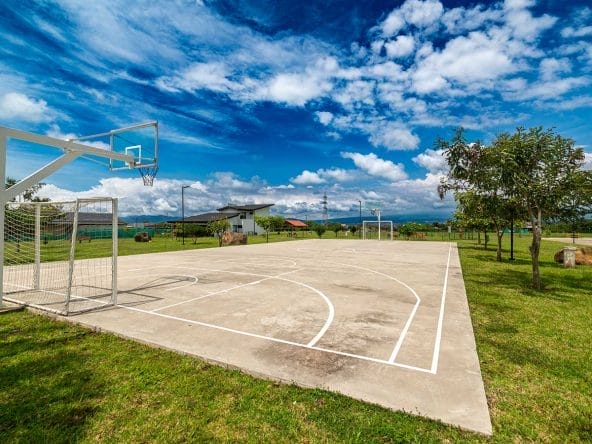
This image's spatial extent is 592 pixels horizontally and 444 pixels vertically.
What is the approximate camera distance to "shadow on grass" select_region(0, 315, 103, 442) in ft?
10.6

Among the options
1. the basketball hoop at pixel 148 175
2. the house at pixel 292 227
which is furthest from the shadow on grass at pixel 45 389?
the house at pixel 292 227

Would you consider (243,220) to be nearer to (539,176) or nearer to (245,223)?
(245,223)

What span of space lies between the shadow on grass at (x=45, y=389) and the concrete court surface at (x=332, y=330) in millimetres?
1012

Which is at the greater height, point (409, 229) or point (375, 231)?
point (409, 229)

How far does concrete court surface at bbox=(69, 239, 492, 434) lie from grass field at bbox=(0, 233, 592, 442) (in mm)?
257

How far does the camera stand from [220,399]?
378 cm

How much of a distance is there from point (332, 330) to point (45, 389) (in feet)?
14.9

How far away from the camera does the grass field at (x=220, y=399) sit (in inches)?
126

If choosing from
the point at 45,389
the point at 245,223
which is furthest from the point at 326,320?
the point at 245,223

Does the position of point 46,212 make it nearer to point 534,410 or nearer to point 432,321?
point 432,321

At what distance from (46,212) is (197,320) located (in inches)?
271

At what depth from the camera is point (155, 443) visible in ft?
10.0

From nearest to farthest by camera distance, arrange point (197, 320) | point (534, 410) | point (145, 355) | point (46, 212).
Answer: point (534, 410), point (145, 355), point (197, 320), point (46, 212)

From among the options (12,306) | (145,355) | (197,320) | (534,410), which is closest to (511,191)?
(534,410)
